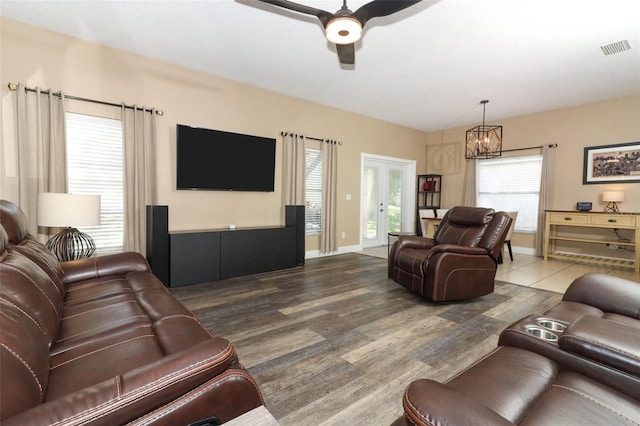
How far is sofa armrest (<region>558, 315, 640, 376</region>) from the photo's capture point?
0.94 meters

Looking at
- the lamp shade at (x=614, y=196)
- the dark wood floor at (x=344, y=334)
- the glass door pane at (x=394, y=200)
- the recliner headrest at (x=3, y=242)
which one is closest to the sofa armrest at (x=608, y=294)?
the dark wood floor at (x=344, y=334)

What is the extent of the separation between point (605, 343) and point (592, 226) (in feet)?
17.1

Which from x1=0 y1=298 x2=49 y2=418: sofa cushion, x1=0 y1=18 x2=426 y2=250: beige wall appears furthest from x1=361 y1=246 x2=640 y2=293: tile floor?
x1=0 y1=298 x2=49 y2=418: sofa cushion

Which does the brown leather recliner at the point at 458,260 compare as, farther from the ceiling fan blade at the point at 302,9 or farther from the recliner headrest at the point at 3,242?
the recliner headrest at the point at 3,242

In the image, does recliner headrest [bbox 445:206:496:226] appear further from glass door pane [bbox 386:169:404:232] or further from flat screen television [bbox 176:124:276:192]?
glass door pane [bbox 386:169:404:232]

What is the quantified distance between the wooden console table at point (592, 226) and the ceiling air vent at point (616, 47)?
2541 millimetres

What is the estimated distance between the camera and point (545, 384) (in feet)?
3.22

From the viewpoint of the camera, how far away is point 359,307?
3018mm

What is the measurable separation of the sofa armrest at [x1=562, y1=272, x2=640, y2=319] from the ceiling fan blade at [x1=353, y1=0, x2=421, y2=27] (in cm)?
199

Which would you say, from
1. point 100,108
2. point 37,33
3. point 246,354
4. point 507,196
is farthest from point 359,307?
point 507,196

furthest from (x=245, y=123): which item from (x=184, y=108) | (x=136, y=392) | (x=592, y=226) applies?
(x=592, y=226)

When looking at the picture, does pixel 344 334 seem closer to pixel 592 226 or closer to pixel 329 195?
pixel 329 195

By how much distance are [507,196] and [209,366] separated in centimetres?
696

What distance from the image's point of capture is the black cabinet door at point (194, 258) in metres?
3.50
